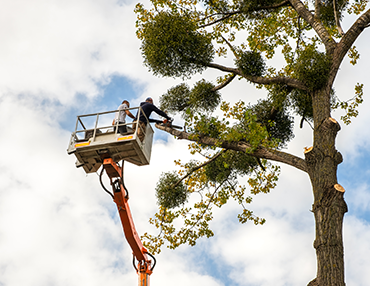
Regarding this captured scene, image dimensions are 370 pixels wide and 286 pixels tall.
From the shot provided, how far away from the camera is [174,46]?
11547 millimetres

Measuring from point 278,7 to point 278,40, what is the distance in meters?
2.11

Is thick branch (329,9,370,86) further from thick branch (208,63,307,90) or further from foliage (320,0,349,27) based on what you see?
foliage (320,0,349,27)

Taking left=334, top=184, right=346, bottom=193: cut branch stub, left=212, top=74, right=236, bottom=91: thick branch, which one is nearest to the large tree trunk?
left=334, top=184, right=346, bottom=193: cut branch stub

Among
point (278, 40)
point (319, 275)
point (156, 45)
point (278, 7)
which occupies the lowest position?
point (319, 275)

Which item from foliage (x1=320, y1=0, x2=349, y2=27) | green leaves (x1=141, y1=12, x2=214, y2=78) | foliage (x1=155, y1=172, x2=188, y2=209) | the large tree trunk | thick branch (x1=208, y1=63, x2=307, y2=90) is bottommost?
the large tree trunk

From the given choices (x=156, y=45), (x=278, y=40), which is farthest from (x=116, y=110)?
(x=278, y=40)

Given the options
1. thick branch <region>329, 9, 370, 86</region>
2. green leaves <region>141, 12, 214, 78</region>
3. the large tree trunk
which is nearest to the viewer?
the large tree trunk

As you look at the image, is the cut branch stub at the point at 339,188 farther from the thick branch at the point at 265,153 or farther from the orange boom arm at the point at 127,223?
the orange boom arm at the point at 127,223

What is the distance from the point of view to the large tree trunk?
24.1 ft

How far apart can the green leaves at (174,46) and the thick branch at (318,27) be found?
2.89 m

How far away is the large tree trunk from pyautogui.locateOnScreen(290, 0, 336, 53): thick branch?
2.02 metres

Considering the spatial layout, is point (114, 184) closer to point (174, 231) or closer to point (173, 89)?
point (174, 231)

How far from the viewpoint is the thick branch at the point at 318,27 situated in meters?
10.5

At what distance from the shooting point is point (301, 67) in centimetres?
1008
